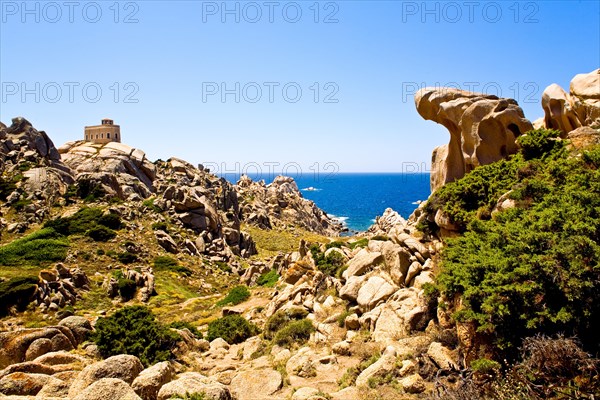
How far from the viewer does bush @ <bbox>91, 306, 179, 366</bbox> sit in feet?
55.8

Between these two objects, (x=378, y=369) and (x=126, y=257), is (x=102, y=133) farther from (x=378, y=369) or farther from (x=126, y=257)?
(x=378, y=369)

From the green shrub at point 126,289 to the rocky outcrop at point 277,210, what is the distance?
Result: 135ft

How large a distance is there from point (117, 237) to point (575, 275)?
42426 millimetres

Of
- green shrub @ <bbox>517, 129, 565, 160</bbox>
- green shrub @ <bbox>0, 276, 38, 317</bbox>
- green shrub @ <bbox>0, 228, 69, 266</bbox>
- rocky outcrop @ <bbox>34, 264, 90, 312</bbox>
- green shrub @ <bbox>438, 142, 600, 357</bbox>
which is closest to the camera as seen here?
green shrub @ <bbox>438, 142, 600, 357</bbox>

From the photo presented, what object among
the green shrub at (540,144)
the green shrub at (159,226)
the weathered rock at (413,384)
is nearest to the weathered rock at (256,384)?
the weathered rock at (413,384)

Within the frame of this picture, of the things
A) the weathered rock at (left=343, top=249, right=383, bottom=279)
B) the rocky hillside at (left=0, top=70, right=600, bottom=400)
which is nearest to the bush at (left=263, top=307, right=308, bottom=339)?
the rocky hillside at (left=0, top=70, right=600, bottom=400)

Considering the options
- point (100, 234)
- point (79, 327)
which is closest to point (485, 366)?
point (79, 327)

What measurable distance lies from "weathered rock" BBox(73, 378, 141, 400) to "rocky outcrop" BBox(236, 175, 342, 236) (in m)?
63.8

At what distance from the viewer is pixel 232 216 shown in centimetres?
6153

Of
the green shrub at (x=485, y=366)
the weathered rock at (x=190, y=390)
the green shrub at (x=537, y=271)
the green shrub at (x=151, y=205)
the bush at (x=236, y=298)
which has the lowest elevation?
the bush at (x=236, y=298)

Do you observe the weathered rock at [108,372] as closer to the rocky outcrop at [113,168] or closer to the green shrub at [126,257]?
the green shrub at [126,257]

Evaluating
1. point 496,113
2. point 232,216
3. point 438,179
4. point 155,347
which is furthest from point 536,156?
point 232,216

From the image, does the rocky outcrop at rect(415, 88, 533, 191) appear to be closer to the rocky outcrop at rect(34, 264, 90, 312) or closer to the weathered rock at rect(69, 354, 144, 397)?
the weathered rock at rect(69, 354, 144, 397)

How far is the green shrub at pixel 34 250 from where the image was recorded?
34281mm
